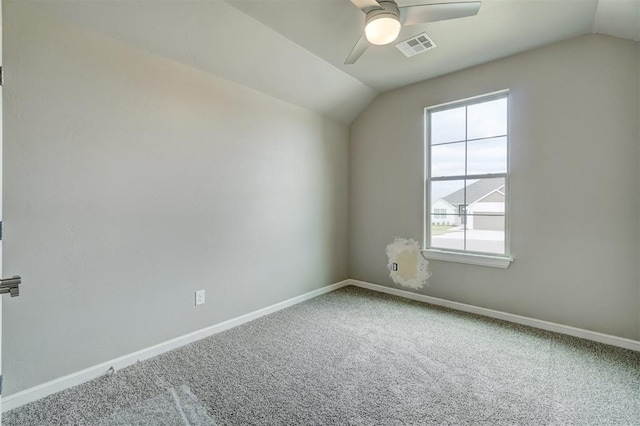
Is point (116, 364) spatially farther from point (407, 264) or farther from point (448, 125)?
point (448, 125)

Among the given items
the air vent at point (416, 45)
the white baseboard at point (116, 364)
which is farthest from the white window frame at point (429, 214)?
the white baseboard at point (116, 364)

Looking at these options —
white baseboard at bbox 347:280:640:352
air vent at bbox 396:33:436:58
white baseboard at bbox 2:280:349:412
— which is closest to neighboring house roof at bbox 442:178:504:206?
white baseboard at bbox 347:280:640:352

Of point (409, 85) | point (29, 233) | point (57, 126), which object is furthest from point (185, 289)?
point (409, 85)

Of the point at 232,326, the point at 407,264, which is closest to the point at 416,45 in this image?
the point at 407,264

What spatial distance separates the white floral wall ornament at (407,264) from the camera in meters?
3.54

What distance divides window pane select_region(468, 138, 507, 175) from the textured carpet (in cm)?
155

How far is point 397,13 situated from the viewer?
192cm

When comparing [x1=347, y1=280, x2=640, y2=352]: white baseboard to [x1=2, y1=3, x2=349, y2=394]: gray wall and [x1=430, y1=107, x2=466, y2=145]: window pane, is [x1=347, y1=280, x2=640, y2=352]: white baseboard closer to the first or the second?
[x1=2, y1=3, x2=349, y2=394]: gray wall

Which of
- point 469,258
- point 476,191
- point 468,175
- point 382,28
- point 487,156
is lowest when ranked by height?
point 469,258

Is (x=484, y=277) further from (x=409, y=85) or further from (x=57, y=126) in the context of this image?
(x=57, y=126)

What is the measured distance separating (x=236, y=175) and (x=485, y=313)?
288 centimetres

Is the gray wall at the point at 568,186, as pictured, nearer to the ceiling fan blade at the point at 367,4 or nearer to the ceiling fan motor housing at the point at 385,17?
the ceiling fan motor housing at the point at 385,17

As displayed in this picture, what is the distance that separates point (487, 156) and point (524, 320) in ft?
5.41

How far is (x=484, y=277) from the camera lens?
311 cm
